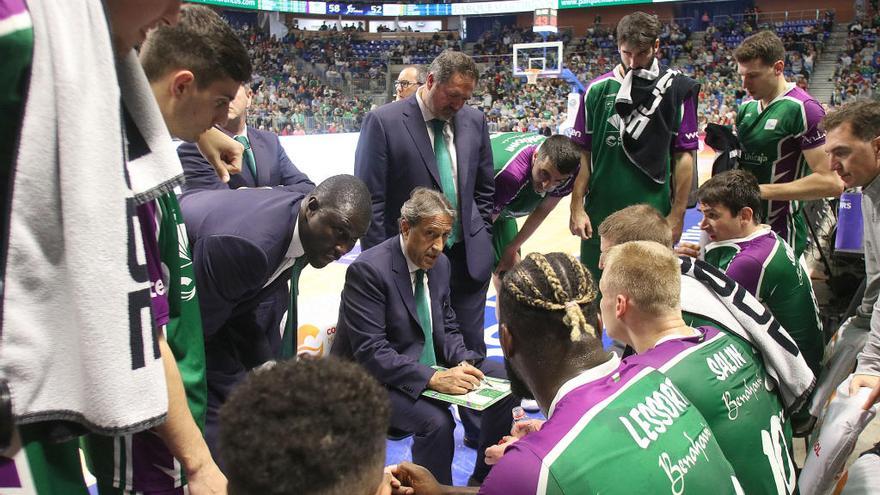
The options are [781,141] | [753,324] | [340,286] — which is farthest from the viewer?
[340,286]

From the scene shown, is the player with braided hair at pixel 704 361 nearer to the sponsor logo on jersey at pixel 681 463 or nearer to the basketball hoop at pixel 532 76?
the sponsor logo on jersey at pixel 681 463

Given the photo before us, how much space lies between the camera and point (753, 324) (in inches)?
79.0

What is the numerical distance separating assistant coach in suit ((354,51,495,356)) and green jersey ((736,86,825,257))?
145 centimetres

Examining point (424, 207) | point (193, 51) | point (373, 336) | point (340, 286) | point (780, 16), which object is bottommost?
point (340, 286)

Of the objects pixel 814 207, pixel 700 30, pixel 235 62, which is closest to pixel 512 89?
pixel 700 30

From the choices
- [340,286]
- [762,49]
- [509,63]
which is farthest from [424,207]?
[509,63]

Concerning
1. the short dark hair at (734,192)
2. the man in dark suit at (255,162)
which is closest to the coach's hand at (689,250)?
the short dark hair at (734,192)

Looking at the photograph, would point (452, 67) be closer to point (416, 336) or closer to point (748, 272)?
point (416, 336)

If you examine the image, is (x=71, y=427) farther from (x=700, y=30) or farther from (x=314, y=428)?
(x=700, y=30)

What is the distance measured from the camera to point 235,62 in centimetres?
133

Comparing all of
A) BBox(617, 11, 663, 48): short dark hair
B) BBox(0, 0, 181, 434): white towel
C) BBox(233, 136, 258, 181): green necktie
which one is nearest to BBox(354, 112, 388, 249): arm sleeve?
BBox(233, 136, 258, 181): green necktie

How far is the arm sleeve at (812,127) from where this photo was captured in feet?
11.3

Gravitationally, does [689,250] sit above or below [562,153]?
below

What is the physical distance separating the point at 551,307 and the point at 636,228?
3.79ft
